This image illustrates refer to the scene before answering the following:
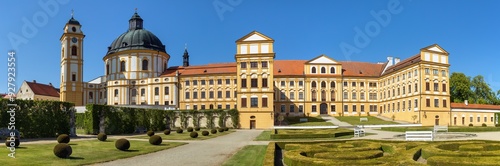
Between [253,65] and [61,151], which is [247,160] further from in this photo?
[253,65]

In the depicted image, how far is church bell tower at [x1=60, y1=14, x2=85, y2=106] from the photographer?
2820 inches

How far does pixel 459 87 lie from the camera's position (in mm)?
73438

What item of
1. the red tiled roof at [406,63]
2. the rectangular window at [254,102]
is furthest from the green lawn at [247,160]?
the red tiled roof at [406,63]

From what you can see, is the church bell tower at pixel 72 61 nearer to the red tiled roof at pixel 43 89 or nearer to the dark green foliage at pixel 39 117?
the red tiled roof at pixel 43 89

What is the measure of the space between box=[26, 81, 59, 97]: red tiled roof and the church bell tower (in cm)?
1257

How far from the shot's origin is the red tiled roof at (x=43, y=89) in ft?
272

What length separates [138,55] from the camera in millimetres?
76562

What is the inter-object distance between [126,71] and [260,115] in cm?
3090

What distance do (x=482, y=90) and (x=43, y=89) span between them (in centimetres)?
8207

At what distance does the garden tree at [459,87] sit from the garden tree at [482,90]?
10.0ft

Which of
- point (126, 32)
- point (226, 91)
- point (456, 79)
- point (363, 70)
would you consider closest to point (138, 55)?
point (126, 32)

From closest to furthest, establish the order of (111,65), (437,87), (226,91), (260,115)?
(260,115)
(437,87)
(226,91)
(111,65)

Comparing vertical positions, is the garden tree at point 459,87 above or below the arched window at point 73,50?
below

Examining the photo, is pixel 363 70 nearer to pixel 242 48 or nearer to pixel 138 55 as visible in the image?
pixel 242 48
